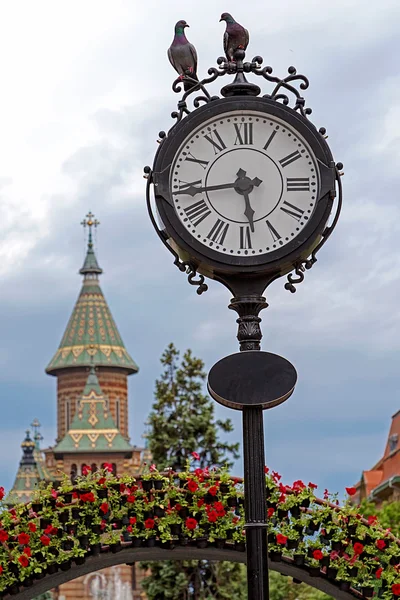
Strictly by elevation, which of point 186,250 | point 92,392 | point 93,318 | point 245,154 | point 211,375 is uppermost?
point 93,318

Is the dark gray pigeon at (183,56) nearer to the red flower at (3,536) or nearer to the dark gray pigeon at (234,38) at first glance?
the dark gray pigeon at (234,38)

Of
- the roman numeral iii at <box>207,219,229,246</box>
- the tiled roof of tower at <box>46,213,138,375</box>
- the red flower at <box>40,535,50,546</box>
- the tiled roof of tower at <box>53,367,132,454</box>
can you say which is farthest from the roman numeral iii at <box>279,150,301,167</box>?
the tiled roof of tower at <box>46,213,138,375</box>

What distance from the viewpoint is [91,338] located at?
92000 millimetres

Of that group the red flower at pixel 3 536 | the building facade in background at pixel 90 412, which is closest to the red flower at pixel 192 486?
the red flower at pixel 3 536

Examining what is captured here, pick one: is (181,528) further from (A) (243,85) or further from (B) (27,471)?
(B) (27,471)

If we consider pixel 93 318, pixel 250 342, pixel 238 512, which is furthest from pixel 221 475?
pixel 93 318

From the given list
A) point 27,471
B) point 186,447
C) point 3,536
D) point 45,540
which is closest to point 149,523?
point 45,540

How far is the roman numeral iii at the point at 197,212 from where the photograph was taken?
6.57 meters

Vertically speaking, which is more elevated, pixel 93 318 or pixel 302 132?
pixel 93 318

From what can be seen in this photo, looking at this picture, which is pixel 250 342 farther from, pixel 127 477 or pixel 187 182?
pixel 127 477

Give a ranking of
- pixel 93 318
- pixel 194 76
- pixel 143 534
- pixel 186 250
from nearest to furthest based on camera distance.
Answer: pixel 186 250 → pixel 194 76 → pixel 143 534 → pixel 93 318

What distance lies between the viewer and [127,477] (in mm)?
10430

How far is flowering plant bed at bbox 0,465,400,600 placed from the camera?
10.3 m

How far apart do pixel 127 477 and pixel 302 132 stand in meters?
4.44
